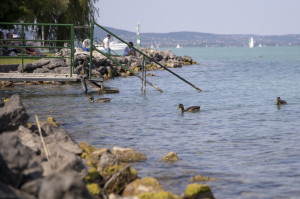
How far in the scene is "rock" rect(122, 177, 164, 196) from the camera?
23.5 feet

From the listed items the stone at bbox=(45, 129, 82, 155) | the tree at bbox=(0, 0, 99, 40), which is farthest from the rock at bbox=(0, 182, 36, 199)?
the tree at bbox=(0, 0, 99, 40)

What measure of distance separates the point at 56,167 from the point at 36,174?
676mm

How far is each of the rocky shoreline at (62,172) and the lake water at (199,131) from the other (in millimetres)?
790

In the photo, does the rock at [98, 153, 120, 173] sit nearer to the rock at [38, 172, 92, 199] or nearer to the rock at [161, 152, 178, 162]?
the rock at [161, 152, 178, 162]

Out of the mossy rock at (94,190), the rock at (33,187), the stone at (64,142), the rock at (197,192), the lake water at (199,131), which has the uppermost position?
the rock at (33,187)

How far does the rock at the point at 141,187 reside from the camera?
7160 millimetres

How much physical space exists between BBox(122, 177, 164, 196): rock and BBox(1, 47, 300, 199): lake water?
0.85 meters

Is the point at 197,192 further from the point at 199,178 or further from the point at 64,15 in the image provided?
the point at 64,15

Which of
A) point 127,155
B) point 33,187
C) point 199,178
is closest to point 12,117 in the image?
point 127,155

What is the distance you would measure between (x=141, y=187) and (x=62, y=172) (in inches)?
47.1

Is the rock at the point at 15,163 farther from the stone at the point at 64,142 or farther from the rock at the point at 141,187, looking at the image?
the stone at the point at 64,142

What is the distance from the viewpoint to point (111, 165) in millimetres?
8203

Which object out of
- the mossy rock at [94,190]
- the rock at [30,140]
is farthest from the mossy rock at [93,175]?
the rock at [30,140]

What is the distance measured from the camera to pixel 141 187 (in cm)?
723
